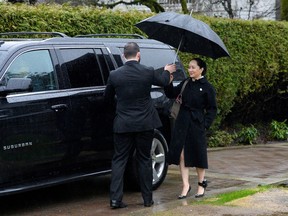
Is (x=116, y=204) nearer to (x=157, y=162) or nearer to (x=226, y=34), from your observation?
(x=157, y=162)

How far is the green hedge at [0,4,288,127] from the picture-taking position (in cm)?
1015

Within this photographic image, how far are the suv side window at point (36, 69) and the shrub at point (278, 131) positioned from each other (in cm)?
973

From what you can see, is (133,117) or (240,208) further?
(133,117)

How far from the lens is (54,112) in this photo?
23.3ft

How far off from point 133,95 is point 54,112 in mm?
904

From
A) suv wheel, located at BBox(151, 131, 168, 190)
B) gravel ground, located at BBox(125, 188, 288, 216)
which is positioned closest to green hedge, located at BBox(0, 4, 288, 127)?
suv wheel, located at BBox(151, 131, 168, 190)

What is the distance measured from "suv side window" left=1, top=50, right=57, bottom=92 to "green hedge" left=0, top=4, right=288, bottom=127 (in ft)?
8.72

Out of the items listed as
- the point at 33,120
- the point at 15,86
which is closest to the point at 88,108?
the point at 33,120

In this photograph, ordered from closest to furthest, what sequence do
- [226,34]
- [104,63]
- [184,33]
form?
[104,63], [184,33], [226,34]

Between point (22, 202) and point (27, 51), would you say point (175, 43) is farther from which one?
point (22, 202)

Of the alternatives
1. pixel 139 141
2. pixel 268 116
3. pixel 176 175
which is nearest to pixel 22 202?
→ pixel 139 141

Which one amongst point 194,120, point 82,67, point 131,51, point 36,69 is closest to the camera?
point 36,69

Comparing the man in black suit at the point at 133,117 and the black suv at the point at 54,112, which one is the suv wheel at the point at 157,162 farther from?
the man in black suit at the point at 133,117

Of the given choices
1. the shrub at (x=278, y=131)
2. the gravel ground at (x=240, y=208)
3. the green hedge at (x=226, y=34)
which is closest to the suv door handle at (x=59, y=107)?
the gravel ground at (x=240, y=208)
